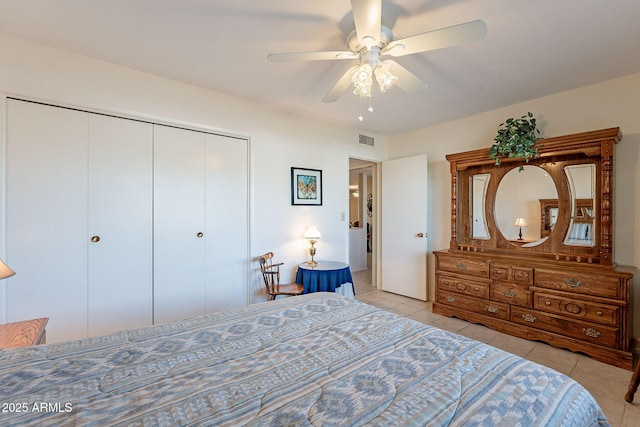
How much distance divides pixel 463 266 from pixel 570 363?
1.18 metres

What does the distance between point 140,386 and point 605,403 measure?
108 inches

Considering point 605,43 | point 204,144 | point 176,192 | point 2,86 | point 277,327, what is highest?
point 605,43

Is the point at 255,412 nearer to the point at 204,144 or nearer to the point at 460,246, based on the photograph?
the point at 204,144

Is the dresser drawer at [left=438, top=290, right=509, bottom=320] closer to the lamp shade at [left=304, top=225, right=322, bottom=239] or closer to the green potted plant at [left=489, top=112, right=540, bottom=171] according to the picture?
the green potted plant at [left=489, top=112, right=540, bottom=171]

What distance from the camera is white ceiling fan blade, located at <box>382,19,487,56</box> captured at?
133 cm

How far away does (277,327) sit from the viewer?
1.44 meters

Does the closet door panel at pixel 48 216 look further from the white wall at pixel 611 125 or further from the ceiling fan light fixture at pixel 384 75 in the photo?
the white wall at pixel 611 125

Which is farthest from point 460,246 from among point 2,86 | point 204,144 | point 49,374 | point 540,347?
point 2,86

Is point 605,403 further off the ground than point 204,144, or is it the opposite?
point 204,144

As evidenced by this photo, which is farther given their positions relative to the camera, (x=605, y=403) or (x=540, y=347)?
(x=540, y=347)

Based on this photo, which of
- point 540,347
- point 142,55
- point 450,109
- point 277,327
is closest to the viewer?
point 277,327

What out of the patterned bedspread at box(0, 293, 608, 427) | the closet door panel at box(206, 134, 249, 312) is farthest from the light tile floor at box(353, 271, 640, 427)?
the closet door panel at box(206, 134, 249, 312)

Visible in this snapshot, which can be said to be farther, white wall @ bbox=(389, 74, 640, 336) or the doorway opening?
the doorway opening

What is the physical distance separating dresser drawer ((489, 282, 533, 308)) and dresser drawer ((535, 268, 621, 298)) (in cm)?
15
